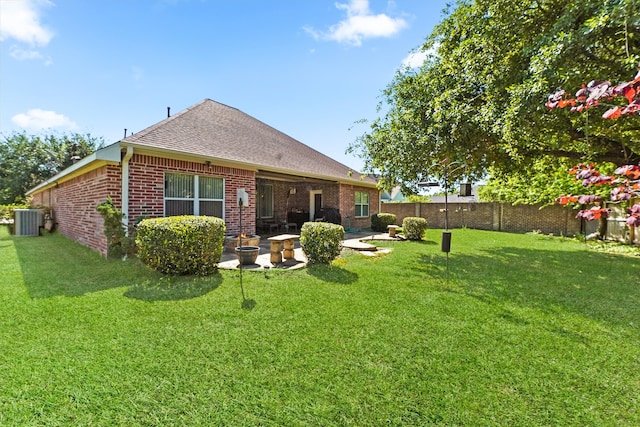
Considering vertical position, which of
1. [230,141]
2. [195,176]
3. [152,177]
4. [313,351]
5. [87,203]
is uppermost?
[230,141]

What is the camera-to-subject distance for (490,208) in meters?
17.0

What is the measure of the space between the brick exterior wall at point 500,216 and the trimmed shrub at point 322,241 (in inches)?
505

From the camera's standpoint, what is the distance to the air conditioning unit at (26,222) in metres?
12.4

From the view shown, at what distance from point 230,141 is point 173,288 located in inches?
244

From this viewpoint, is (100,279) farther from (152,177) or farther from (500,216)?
(500,216)

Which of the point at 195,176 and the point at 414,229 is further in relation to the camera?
the point at 414,229

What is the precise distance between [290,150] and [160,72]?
570 centimetres

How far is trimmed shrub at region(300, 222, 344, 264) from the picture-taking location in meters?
6.34

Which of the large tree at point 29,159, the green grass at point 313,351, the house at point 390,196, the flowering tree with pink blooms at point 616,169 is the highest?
the large tree at point 29,159

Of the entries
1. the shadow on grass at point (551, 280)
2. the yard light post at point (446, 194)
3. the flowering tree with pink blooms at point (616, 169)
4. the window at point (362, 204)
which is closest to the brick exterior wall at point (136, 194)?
the window at point (362, 204)

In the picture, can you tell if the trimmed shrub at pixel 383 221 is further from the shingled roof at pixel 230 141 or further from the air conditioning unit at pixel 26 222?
the air conditioning unit at pixel 26 222

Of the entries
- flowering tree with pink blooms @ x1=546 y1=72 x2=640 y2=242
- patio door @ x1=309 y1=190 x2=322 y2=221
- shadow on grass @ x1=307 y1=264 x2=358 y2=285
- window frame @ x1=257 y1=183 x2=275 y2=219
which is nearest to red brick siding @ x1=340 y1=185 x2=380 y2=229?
patio door @ x1=309 y1=190 x2=322 y2=221

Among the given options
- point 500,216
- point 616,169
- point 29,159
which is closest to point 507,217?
point 500,216

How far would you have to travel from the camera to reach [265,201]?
1349 centimetres
